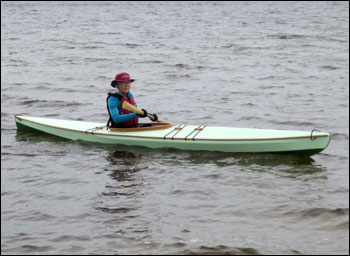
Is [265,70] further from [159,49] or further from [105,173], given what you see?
[105,173]

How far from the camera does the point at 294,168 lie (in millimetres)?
8703

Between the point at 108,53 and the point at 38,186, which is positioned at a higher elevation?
the point at 108,53

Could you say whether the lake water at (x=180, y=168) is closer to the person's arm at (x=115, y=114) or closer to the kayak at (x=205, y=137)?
the kayak at (x=205, y=137)

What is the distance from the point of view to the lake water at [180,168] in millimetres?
6289

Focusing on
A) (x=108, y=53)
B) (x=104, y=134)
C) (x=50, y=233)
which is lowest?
(x=50, y=233)

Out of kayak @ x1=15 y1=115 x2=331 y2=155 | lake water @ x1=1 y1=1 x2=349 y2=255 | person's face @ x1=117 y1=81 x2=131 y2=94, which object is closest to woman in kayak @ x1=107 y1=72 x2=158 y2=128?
person's face @ x1=117 y1=81 x2=131 y2=94

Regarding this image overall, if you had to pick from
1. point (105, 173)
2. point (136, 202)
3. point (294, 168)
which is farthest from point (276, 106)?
point (136, 202)

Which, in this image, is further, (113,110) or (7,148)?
(7,148)

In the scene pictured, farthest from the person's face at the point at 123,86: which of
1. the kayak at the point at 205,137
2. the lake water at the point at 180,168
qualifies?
the lake water at the point at 180,168

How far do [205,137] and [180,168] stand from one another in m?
0.76

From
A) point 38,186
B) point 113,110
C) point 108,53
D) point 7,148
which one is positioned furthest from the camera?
point 108,53

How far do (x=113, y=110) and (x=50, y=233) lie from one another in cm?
346

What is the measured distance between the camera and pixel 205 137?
931 centimetres

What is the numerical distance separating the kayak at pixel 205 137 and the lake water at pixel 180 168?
14 centimetres
